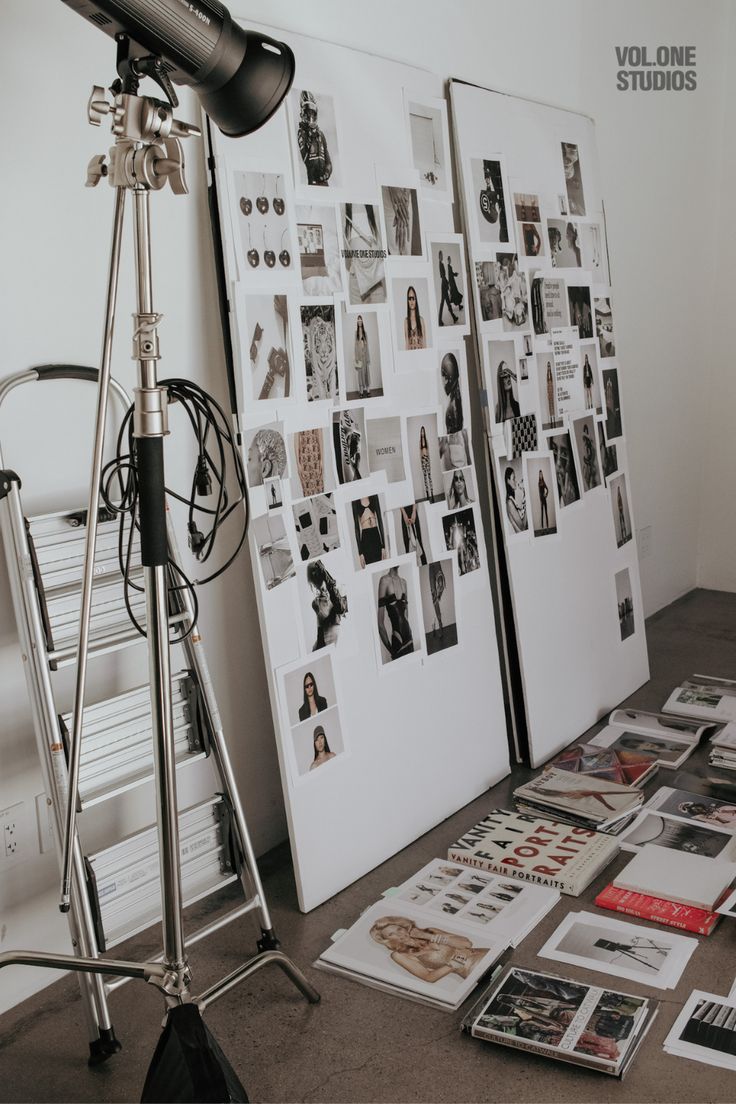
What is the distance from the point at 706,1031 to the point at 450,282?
1.93 meters

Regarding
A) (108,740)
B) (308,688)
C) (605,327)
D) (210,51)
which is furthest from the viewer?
(605,327)

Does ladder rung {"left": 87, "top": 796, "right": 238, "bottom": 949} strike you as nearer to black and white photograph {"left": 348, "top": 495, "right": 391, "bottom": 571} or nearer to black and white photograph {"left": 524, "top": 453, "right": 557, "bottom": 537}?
black and white photograph {"left": 348, "top": 495, "right": 391, "bottom": 571}

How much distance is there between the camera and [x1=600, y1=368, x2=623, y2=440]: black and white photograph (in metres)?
3.62

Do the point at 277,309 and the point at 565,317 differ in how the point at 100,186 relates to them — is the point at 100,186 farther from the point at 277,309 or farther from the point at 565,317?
the point at 565,317

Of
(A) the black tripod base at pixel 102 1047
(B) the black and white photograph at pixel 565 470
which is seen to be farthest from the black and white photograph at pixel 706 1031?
(B) the black and white photograph at pixel 565 470

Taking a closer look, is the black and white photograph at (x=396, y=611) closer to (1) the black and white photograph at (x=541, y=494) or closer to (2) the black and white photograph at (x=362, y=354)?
(2) the black and white photograph at (x=362, y=354)

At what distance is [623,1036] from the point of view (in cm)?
193

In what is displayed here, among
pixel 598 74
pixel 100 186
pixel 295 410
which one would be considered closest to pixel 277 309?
pixel 295 410

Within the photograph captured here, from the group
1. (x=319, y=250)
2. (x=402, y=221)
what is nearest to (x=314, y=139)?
(x=319, y=250)

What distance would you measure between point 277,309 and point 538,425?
115cm

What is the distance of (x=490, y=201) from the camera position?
3.03 metres

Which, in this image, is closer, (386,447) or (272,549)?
(272,549)

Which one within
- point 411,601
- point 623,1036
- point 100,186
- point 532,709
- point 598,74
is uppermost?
point 598,74

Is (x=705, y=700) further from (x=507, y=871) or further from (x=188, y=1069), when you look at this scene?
(x=188, y=1069)
